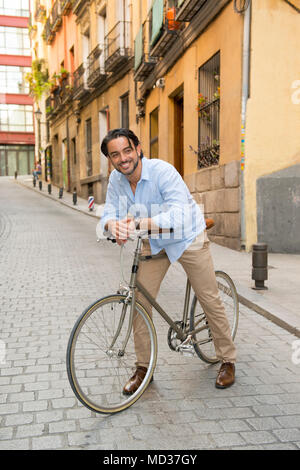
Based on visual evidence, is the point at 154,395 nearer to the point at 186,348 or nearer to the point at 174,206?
the point at 186,348

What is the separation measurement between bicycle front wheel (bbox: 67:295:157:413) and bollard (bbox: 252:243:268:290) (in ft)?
10.4

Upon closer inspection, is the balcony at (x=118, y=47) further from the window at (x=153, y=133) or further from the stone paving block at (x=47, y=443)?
the stone paving block at (x=47, y=443)

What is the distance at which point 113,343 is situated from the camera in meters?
3.09

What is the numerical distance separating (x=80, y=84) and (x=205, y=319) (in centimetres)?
2109

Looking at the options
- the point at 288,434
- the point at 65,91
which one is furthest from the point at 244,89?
the point at 65,91

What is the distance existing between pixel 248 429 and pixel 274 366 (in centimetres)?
111

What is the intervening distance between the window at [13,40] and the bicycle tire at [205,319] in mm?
47835

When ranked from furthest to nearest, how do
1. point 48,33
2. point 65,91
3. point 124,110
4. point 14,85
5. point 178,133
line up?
1. point 14,85
2. point 48,33
3. point 65,91
4. point 124,110
5. point 178,133

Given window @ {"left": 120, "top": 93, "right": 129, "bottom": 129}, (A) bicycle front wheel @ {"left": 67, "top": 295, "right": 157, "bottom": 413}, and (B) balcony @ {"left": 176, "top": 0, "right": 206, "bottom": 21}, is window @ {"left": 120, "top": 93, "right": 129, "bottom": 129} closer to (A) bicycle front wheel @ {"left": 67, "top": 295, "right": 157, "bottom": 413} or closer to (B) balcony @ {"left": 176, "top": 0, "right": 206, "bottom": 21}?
(B) balcony @ {"left": 176, "top": 0, "right": 206, "bottom": 21}

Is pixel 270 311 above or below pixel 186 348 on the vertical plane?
below

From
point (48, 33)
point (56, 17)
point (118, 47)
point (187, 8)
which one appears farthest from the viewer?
point (48, 33)

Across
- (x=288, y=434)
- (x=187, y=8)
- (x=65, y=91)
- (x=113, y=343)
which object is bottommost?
(x=288, y=434)

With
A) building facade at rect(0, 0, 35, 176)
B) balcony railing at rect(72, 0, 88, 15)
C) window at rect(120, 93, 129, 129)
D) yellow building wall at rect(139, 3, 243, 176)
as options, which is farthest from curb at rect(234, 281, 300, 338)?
building facade at rect(0, 0, 35, 176)

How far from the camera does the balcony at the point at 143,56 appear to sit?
575 inches
